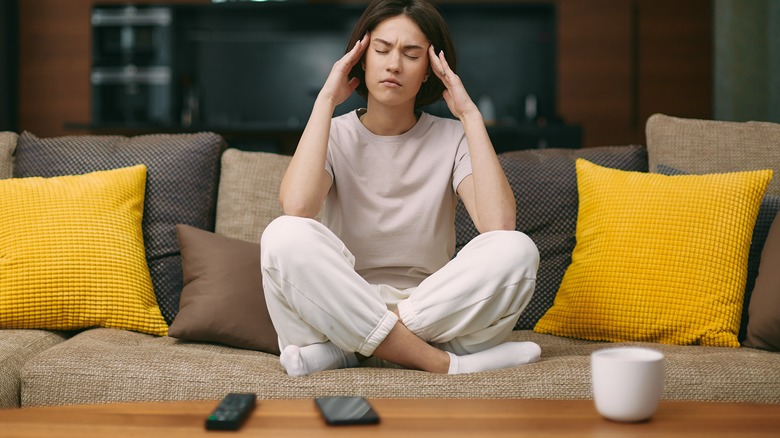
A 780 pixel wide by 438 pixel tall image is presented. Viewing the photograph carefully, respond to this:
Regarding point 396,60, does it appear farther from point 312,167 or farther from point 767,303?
point 767,303

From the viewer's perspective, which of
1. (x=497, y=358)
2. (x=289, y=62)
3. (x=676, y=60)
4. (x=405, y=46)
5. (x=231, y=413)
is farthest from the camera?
(x=289, y=62)

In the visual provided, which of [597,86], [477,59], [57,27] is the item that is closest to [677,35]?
[597,86]

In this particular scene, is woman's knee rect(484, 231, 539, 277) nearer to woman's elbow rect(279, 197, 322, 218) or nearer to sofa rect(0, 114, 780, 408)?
sofa rect(0, 114, 780, 408)

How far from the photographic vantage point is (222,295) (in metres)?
1.93

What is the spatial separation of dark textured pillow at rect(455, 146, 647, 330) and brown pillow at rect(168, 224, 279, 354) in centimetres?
59

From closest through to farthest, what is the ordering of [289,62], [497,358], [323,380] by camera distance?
[323,380] → [497,358] → [289,62]

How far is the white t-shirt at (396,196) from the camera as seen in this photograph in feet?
6.44

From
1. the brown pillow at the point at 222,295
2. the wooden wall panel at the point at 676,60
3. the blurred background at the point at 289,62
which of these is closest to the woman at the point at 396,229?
the brown pillow at the point at 222,295

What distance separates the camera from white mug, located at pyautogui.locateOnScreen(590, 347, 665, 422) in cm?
102

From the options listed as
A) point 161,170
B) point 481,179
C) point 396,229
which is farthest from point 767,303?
point 161,170

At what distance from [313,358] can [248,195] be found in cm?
74

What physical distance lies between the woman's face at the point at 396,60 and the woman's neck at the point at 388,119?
58 millimetres

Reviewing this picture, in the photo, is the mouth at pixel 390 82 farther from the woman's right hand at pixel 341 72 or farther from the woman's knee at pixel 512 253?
the woman's knee at pixel 512 253

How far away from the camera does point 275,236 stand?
1621mm
